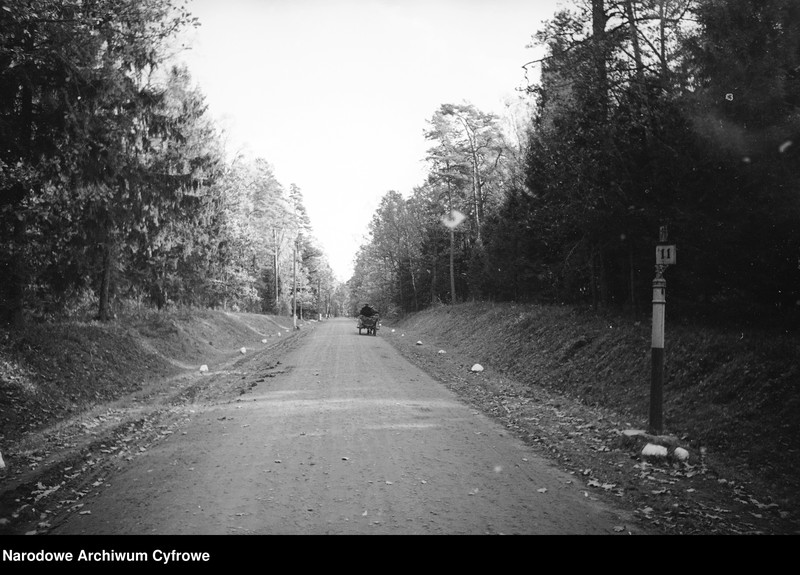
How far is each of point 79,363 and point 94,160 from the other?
4.73 m

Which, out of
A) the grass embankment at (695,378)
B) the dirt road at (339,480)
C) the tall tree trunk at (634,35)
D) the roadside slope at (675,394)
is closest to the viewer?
the dirt road at (339,480)

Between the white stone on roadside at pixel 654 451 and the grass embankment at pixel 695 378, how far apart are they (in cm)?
89

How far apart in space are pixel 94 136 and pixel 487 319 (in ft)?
62.1

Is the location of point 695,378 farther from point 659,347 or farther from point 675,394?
point 659,347

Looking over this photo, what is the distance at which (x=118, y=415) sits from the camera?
9352 millimetres

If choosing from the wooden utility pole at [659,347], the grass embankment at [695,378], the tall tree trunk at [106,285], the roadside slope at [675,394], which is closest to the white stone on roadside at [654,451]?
the roadside slope at [675,394]

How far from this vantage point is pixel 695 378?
8.83 meters

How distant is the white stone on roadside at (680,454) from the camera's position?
622 cm

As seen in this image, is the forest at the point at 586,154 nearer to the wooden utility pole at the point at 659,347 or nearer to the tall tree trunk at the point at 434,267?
the wooden utility pole at the point at 659,347

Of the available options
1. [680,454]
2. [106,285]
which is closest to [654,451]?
[680,454]

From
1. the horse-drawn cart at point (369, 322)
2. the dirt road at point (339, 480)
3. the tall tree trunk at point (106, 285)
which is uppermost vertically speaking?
the tall tree trunk at point (106, 285)

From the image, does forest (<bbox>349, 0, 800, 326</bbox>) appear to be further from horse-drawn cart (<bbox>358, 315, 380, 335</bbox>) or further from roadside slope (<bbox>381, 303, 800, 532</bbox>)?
horse-drawn cart (<bbox>358, 315, 380, 335</bbox>)
